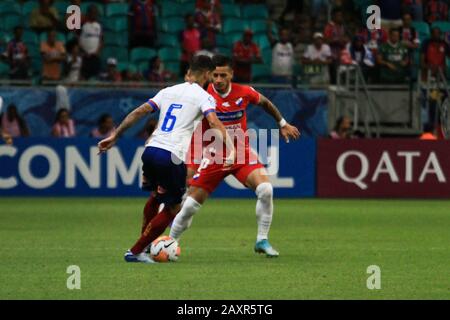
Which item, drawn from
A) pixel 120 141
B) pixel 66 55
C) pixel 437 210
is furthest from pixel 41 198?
pixel 437 210

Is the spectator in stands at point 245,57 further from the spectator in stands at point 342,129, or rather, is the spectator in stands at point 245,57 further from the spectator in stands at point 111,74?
the spectator in stands at point 111,74

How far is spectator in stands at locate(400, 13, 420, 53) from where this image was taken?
24344 millimetres

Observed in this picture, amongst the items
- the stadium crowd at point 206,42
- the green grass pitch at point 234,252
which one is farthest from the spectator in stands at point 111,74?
the green grass pitch at point 234,252

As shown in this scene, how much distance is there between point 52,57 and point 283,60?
4.44m

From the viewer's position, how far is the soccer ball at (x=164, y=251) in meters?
12.0

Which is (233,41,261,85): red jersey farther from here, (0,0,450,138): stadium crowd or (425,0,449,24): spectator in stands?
(425,0,449,24): spectator in stands

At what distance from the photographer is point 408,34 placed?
24625 millimetres

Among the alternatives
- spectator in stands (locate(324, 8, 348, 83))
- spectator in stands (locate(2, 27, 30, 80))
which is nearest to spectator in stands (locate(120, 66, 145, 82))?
spectator in stands (locate(2, 27, 30, 80))

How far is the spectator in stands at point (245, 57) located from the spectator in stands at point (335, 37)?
4.59 ft

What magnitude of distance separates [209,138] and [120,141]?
872 centimetres

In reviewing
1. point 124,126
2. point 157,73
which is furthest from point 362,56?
point 124,126

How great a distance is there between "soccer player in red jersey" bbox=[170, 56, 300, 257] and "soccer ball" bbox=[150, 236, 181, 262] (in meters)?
0.38

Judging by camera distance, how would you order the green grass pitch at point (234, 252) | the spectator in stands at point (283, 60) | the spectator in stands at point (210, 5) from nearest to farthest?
→ the green grass pitch at point (234, 252) → the spectator in stands at point (283, 60) → the spectator in stands at point (210, 5)
